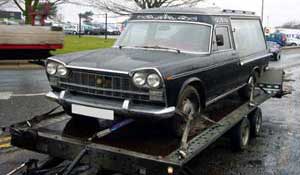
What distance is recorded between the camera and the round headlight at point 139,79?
173 inches

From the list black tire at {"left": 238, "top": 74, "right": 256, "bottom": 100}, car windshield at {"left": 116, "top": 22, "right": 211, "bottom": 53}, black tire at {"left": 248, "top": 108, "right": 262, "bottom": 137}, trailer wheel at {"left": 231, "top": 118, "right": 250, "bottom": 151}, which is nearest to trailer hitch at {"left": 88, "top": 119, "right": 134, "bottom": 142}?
car windshield at {"left": 116, "top": 22, "right": 211, "bottom": 53}

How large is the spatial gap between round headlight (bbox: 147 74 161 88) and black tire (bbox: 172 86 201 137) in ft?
1.43

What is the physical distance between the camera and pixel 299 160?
5.95 meters

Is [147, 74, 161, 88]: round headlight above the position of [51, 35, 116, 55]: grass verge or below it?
above

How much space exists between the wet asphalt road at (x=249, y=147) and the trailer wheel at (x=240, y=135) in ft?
0.33

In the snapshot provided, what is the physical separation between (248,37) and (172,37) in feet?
8.40

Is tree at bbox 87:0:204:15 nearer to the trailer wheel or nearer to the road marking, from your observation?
the road marking

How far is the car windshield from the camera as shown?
568 centimetres

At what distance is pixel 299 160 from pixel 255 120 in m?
1.20

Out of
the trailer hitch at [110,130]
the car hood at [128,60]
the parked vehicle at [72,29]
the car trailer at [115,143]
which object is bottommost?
the car trailer at [115,143]

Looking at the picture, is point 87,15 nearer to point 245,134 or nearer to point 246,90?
point 246,90

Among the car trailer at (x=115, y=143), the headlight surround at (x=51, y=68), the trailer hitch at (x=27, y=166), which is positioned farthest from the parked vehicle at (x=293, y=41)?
the trailer hitch at (x=27, y=166)

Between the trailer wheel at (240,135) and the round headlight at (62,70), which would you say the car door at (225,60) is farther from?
the round headlight at (62,70)

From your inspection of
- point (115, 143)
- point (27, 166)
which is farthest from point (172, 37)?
point (27, 166)
